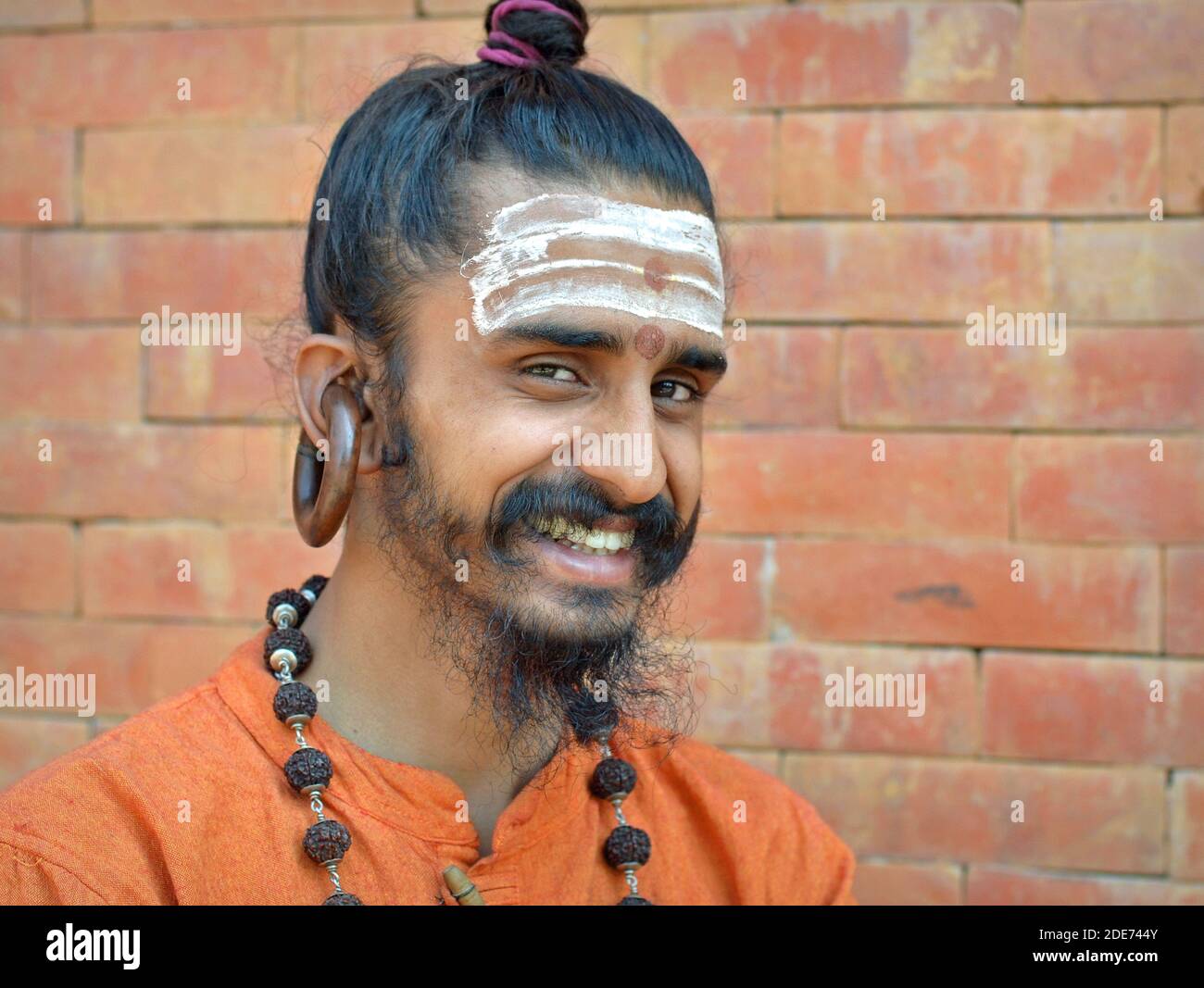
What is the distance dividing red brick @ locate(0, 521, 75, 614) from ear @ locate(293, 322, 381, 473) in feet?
4.11

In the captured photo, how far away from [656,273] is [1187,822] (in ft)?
5.88

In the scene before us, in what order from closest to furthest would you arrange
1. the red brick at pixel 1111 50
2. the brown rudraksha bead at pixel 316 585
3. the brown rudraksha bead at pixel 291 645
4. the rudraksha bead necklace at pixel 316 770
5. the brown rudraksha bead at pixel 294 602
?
the rudraksha bead necklace at pixel 316 770
the brown rudraksha bead at pixel 291 645
the brown rudraksha bead at pixel 294 602
the brown rudraksha bead at pixel 316 585
the red brick at pixel 1111 50

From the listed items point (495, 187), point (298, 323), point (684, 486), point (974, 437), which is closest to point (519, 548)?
point (684, 486)

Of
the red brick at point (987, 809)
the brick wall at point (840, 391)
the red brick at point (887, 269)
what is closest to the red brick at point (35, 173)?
the brick wall at point (840, 391)

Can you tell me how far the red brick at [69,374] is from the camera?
2977 mm

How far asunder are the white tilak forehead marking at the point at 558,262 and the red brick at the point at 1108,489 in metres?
1.14

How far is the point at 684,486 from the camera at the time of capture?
6.80 ft

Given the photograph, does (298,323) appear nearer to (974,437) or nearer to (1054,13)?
(974,437)

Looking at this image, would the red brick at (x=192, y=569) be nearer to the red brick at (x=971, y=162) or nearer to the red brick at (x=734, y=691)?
the red brick at (x=734, y=691)

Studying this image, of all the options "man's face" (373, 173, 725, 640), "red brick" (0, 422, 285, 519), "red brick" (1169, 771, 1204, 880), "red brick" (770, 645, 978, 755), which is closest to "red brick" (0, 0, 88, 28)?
"red brick" (0, 422, 285, 519)

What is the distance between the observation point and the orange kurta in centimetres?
171

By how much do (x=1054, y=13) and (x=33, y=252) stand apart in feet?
8.20

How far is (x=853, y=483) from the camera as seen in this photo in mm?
2785

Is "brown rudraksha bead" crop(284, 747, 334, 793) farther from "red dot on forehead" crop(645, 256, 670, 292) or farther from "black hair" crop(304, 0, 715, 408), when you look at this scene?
"red dot on forehead" crop(645, 256, 670, 292)
